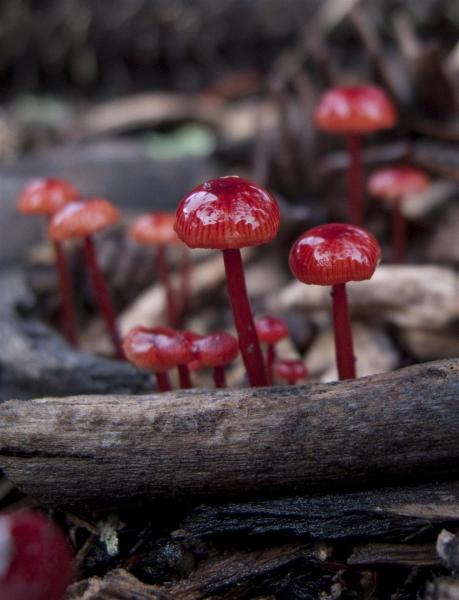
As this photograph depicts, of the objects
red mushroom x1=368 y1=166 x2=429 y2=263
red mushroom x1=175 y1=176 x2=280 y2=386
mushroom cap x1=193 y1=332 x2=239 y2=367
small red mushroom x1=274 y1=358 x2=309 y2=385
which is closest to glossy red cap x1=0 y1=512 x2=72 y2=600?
mushroom cap x1=193 y1=332 x2=239 y2=367

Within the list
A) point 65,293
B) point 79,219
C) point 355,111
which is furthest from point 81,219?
point 355,111

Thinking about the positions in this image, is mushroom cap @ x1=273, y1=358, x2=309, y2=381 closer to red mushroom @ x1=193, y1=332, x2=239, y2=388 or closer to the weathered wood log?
red mushroom @ x1=193, y1=332, x2=239, y2=388

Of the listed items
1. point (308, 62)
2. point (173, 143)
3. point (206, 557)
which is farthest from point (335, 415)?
point (173, 143)

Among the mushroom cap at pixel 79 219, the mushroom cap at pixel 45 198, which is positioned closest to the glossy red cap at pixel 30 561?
the mushroom cap at pixel 79 219

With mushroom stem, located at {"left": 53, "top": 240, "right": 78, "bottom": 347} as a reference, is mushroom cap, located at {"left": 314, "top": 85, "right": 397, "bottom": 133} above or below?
above

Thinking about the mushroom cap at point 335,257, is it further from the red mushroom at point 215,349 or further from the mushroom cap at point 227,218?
the red mushroom at point 215,349
